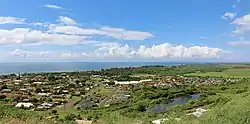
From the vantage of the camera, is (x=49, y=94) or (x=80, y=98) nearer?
(x=80, y=98)

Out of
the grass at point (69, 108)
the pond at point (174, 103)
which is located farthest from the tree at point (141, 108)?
the grass at point (69, 108)

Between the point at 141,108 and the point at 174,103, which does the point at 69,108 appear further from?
the point at 174,103

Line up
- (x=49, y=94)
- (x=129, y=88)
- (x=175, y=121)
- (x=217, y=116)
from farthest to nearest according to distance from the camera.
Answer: (x=129, y=88) → (x=49, y=94) → (x=217, y=116) → (x=175, y=121)

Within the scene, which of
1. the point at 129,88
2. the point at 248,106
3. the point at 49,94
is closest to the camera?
the point at 248,106

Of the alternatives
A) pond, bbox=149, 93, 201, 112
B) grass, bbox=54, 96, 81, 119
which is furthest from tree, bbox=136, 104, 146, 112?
grass, bbox=54, 96, 81, 119

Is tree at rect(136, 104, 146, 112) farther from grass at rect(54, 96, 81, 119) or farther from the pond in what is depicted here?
grass at rect(54, 96, 81, 119)

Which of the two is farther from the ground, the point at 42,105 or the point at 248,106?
the point at 248,106

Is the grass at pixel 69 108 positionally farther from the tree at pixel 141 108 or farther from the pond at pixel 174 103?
the pond at pixel 174 103

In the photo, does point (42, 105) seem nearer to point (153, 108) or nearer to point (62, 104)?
point (62, 104)

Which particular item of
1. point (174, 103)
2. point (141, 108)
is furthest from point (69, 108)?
point (174, 103)

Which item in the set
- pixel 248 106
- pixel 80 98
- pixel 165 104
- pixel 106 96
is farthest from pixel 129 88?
pixel 248 106
